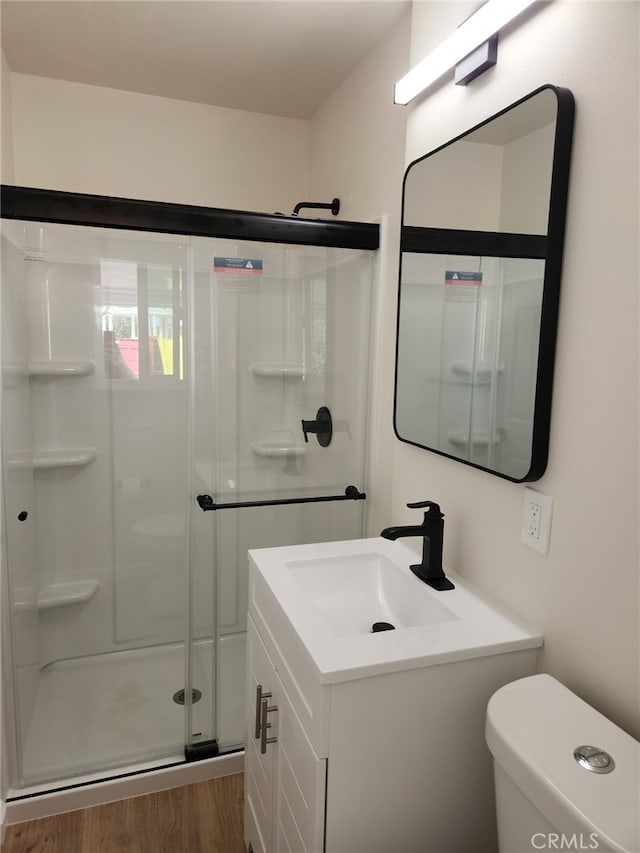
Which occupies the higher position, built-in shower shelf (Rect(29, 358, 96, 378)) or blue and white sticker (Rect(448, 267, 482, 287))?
blue and white sticker (Rect(448, 267, 482, 287))

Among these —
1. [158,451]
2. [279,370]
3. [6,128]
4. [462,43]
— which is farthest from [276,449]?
[6,128]

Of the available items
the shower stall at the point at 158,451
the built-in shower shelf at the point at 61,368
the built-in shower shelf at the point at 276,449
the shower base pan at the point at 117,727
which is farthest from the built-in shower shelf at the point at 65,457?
the shower base pan at the point at 117,727

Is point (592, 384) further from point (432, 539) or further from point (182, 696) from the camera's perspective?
point (182, 696)

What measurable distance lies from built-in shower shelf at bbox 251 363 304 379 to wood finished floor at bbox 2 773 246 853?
1461 millimetres

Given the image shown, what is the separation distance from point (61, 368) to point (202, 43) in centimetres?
133

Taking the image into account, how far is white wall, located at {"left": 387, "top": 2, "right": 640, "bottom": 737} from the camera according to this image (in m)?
0.97

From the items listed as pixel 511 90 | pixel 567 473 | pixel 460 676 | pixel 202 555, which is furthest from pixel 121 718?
pixel 511 90

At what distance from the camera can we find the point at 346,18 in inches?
74.4

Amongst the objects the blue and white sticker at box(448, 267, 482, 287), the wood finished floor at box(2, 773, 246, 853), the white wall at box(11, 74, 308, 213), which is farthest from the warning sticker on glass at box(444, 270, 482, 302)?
the wood finished floor at box(2, 773, 246, 853)

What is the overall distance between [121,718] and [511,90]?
236 centimetres

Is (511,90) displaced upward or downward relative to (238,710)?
upward

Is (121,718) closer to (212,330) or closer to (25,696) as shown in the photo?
(25,696)

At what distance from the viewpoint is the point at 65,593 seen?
2.35 m

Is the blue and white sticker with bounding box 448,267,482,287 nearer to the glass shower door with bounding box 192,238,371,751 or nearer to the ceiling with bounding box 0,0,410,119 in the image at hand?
the glass shower door with bounding box 192,238,371,751
